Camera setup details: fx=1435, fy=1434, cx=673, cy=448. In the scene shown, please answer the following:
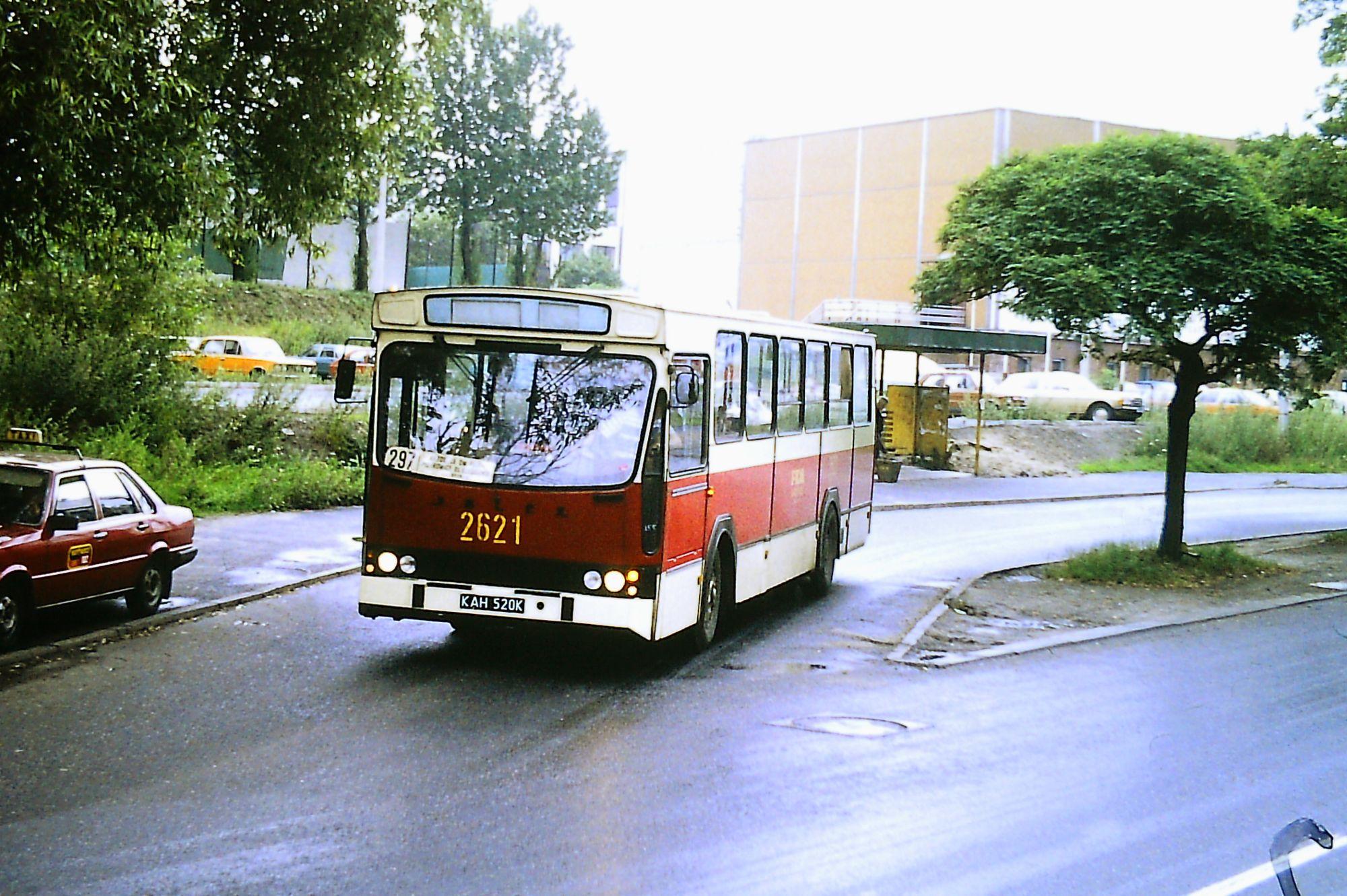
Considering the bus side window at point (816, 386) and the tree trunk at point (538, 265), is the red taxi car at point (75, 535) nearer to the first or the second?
the bus side window at point (816, 386)

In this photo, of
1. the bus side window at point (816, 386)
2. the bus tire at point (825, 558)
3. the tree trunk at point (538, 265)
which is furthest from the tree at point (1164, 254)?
the tree trunk at point (538, 265)

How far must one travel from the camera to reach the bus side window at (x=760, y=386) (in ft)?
41.4

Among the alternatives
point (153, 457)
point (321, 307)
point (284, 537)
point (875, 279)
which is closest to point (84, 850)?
point (284, 537)

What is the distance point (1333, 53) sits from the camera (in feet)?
71.3

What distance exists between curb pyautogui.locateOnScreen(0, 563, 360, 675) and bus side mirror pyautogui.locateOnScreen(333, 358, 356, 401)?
2.76m

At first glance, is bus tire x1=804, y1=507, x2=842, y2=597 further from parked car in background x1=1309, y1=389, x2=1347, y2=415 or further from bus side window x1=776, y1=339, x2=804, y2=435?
parked car in background x1=1309, y1=389, x2=1347, y2=415

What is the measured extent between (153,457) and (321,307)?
110ft

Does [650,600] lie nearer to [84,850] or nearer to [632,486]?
[632,486]

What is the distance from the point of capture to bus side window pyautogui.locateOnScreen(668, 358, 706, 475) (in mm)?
10578

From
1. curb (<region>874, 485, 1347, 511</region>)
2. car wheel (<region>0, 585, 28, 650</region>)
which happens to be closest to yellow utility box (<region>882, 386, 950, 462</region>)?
curb (<region>874, 485, 1347, 511</region>)

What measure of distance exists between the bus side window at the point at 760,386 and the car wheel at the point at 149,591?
5.35 meters

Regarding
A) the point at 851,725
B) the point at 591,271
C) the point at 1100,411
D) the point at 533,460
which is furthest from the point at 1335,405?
the point at 591,271

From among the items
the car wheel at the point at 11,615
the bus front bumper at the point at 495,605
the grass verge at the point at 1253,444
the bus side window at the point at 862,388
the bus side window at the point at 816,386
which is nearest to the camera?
the bus front bumper at the point at 495,605

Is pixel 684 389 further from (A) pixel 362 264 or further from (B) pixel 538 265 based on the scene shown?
(B) pixel 538 265
